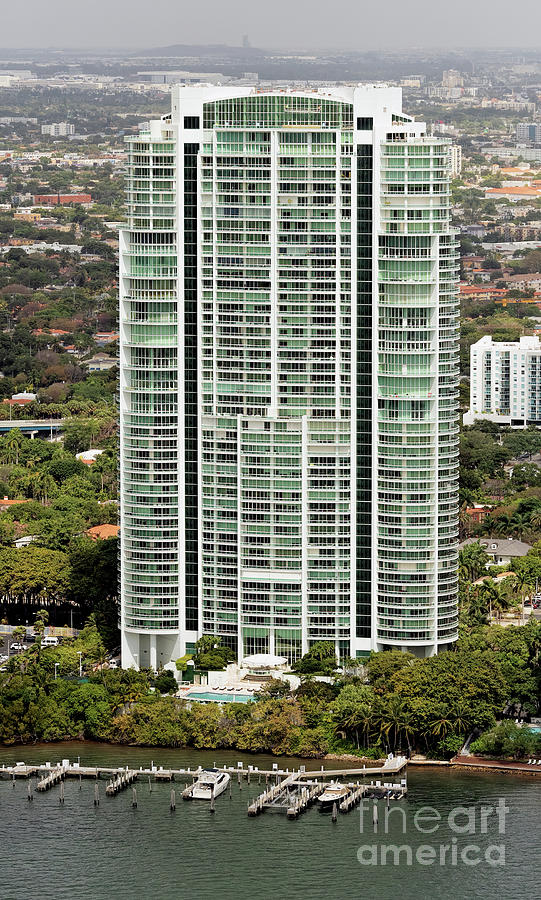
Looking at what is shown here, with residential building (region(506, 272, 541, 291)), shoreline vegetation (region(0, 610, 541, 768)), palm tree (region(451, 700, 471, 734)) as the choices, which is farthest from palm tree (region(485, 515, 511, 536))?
residential building (region(506, 272, 541, 291))

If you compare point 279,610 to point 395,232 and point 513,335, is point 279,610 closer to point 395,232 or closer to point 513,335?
point 395,232

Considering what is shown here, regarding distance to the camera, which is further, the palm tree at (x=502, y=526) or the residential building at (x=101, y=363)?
the residential building at (x=101, y=363)

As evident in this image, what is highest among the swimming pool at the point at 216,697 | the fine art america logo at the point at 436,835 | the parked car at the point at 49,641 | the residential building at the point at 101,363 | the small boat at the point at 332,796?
the swimming pool at the point at 216,697

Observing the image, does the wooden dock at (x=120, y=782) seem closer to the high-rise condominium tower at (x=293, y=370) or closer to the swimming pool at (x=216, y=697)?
the swimming pool at (x=216, y=697)

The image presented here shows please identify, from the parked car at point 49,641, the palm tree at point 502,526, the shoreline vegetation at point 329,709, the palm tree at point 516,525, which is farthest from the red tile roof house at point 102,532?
the shoreline vegetation at point 329,709

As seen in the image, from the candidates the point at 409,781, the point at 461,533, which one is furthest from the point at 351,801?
the point at 461,533

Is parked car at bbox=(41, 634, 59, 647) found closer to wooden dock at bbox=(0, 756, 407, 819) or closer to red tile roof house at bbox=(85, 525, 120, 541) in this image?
wooden dock at bbox=(0, 756, 407, 819)
